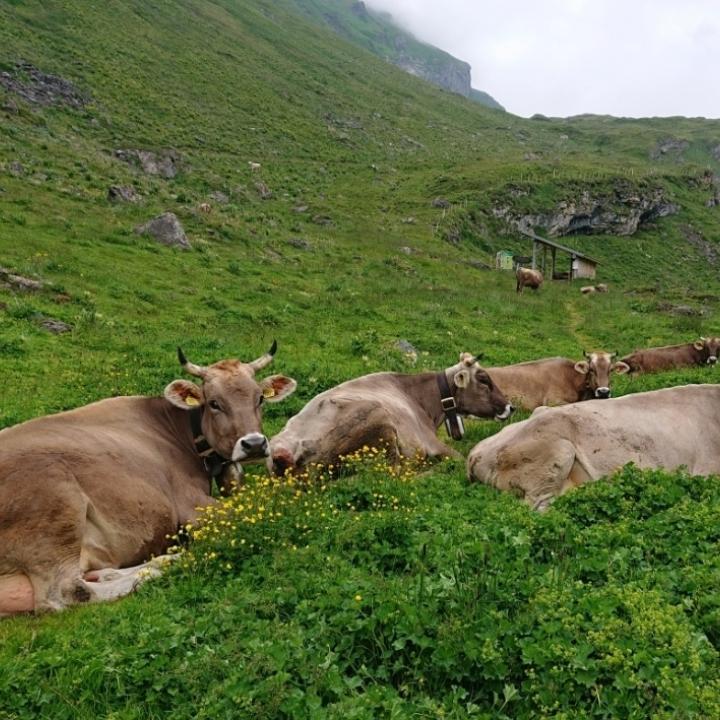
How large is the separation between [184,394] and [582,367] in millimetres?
10737

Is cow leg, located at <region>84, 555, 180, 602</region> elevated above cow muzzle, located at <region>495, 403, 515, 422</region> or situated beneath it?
situated beneath

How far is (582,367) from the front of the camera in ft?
52.6

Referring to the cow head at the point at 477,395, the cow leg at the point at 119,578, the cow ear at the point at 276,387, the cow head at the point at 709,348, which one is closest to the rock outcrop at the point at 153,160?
the cow head at the point at 709,348

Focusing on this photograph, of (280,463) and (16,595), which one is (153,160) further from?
(16,595)

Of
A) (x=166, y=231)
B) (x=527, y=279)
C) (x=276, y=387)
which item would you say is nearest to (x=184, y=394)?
(x=276, y=387)

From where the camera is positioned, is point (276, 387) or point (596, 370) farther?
point (596, 370)

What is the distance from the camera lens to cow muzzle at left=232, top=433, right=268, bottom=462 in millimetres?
8102

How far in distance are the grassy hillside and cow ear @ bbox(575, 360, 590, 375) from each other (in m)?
1.08

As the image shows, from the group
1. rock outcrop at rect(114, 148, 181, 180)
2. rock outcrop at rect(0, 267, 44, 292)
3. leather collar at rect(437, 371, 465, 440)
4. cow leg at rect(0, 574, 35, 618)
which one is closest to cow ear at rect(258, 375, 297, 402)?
leather collar at rect(437, 371, 465, 440)

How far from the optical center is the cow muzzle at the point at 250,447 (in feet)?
26.6

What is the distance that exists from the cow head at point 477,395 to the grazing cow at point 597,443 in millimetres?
2996

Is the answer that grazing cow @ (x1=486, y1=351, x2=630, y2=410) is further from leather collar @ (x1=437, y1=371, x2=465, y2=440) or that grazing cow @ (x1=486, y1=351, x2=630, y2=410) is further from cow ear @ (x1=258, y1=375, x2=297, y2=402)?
cow ear @ (x1=258, y1=375, x2=297, y2=402)

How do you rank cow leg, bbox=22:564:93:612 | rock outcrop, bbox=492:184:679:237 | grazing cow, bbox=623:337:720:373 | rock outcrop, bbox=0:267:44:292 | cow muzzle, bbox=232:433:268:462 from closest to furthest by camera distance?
cow leg, bbox=22:564:93:612 < cow muzzle, bbox=232:433:268:462 < rock outcrop, bbox=0:267:44:292 < grazing cow, bbox=623:337:720:373 < rock outcrop, bbox=492:184:679:237

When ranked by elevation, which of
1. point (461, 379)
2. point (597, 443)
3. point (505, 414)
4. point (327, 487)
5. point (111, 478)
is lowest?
point (111, 478)
